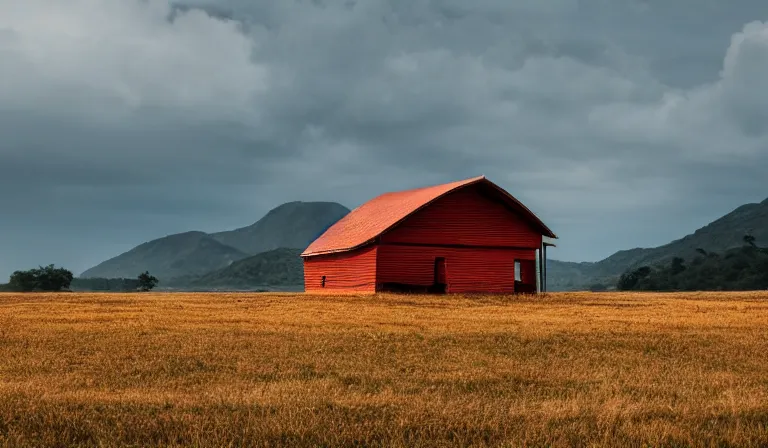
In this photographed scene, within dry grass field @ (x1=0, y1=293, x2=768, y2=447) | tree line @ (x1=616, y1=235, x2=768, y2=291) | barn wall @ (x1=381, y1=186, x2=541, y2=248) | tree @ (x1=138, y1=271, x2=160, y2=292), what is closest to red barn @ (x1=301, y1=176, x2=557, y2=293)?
barn wall @ (x1=381, y1=186, x2=541, y2=248)

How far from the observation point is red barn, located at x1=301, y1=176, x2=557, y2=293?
136 ft

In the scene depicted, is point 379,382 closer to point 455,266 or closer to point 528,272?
point 455,266

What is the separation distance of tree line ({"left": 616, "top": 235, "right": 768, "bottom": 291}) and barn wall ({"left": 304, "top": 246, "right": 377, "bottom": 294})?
50.6 meters

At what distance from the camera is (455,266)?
141 ft

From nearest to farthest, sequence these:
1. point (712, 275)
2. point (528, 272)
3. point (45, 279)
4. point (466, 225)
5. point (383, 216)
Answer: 1. point (466, 225)
2. point (383, 216)
3. point (528, 272)
4. point (45, 279)
5. point (712, 275)

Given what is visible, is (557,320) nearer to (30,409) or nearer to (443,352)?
(443,352)

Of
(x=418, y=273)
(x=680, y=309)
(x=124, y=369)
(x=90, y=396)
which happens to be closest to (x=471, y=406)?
(x=90, y=396)

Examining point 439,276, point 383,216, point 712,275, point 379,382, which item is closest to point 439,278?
point 439,276

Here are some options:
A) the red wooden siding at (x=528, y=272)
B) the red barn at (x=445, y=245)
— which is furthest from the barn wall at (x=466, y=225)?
the red wooden siding at (x=528, y=272)

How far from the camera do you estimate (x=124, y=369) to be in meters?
13.5

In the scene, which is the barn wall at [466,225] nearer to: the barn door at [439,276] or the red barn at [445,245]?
the red barn at [445,245]

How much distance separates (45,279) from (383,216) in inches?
1776

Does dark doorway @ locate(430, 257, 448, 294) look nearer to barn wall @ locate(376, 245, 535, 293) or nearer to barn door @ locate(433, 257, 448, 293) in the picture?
barn door @ locate(433, 257, 448, 293)

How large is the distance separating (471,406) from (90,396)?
5750mm
